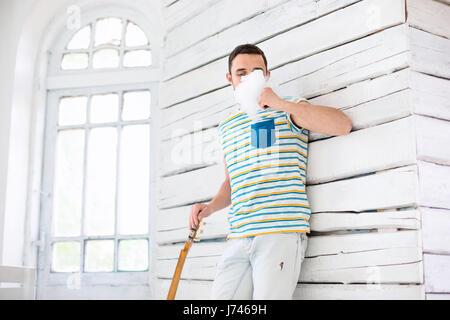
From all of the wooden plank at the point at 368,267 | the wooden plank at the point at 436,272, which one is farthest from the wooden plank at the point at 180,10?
the wooden plank at the point at 436,272

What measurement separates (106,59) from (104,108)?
357mm

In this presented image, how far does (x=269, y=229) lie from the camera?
1.85m

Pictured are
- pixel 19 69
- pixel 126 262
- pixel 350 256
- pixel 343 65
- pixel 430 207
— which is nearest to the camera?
pixel 430 207

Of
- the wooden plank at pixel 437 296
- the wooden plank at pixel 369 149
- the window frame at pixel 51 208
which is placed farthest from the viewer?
the window frame at pixel 51 208

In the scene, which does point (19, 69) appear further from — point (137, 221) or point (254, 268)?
point (254, 268)

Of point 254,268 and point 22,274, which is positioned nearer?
point 254,268

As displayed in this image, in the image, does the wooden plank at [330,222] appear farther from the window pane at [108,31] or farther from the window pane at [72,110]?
the window pane at [108,31]

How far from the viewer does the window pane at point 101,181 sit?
3.37 meters

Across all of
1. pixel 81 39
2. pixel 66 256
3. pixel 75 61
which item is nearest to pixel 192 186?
pixel 66 256

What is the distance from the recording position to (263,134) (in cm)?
198

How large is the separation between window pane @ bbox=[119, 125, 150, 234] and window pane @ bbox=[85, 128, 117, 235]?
0.22 ft

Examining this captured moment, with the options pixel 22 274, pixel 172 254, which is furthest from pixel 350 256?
pixel 22 274

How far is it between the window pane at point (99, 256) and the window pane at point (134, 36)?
4.41 feet

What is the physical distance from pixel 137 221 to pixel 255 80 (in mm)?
1677
